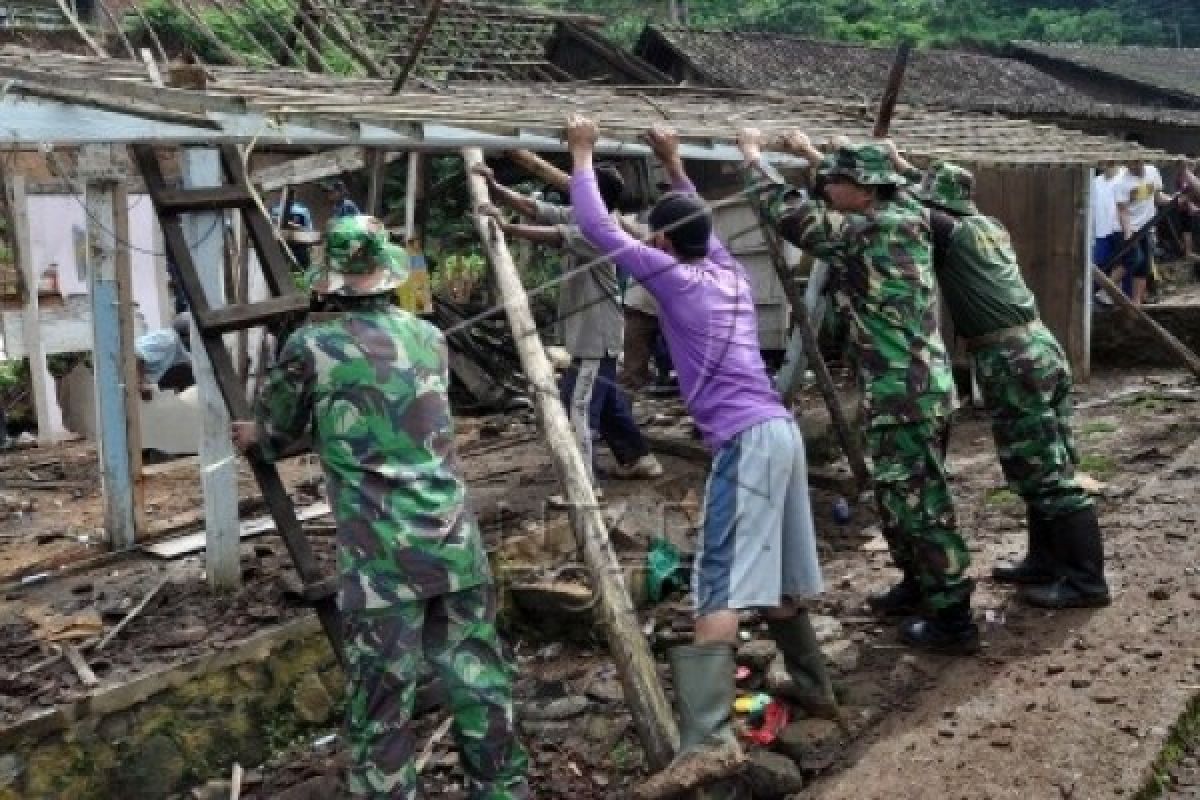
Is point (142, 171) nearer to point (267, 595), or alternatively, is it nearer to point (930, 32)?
point (267, 595)

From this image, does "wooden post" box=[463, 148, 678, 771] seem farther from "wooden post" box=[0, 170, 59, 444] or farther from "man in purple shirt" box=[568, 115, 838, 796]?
"wooden post" box=[0, 170, 59, 444]

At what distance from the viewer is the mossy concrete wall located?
461cm

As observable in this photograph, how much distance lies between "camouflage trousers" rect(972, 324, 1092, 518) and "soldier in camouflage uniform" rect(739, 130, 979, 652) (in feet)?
1.69

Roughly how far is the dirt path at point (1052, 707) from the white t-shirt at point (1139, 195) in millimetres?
9431

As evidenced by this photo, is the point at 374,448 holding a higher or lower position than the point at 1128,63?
lower

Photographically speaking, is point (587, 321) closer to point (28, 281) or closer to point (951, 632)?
point (951, 632)

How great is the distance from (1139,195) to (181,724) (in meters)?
13.2

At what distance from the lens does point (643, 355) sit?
36.4ft

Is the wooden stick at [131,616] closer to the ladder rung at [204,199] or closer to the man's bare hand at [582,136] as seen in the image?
the ladder rung at [204,199]

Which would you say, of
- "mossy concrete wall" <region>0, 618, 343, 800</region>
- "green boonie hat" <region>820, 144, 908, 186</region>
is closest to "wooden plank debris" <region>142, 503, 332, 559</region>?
"mossy concrete wall" <region>0, 618, 343, 800</region>

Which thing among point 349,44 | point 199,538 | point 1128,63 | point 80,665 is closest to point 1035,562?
point 199,538

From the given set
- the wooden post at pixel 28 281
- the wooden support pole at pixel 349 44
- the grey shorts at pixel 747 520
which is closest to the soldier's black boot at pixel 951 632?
the grey shorts at pixel 747 520

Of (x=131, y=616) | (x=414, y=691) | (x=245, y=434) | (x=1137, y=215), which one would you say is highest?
(x=245, y=434)

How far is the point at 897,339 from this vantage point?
5281mm
